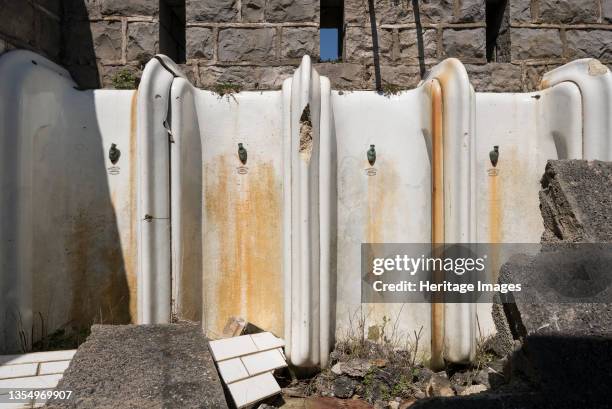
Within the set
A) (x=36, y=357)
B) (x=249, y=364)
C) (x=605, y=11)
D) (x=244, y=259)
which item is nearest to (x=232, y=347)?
(x=249, y=364)

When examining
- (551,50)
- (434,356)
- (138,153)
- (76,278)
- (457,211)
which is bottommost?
(434,356)

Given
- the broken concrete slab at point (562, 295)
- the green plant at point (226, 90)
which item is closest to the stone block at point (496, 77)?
the green plant at point (226, 90)

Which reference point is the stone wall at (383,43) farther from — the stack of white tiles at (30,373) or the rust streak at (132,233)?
the stack of white tiles at (30,373)

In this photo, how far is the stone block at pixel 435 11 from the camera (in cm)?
387

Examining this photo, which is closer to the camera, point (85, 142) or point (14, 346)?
point (14, 346)

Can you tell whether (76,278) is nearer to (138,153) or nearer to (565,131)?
(138,153)

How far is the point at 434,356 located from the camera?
296 cm

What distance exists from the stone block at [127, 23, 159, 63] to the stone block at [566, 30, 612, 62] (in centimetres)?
366

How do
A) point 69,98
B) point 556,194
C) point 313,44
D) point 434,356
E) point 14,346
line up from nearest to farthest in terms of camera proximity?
point 556,194 → point 14,346 → point 434,356 → point 69,98 → point 313,44

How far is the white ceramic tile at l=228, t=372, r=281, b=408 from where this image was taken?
246cm

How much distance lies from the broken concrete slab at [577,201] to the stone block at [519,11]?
243 centimetres

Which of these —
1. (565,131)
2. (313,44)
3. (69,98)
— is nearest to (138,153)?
(69,98)

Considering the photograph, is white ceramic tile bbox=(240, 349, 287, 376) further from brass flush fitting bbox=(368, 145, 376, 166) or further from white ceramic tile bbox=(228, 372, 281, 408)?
brass flush fitting bbox=(368, 145, 376, 166)

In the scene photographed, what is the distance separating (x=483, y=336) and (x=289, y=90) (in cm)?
222
